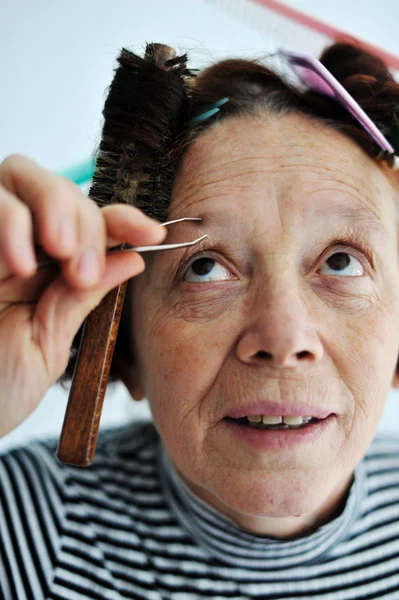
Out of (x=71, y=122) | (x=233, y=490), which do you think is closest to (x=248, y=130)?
(x=233, y=490)

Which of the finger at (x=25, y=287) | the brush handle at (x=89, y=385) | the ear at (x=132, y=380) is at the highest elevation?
the finger at (x=25, y=287)

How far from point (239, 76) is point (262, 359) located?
2.26 feet

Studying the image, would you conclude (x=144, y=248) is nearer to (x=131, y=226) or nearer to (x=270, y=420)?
(x=131, y=226)

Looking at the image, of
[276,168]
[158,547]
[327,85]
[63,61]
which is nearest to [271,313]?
[276,168]

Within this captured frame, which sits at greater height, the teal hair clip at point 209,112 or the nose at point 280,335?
the teal hair clip at point 209,112

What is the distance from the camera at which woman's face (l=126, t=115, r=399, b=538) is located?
1126 millimetres

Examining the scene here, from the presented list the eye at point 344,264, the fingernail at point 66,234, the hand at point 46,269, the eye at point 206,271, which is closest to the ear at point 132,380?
the eye at point 206,271

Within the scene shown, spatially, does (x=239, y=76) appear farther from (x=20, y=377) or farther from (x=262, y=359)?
(x=20, y=377)

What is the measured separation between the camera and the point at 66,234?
0.87 metres

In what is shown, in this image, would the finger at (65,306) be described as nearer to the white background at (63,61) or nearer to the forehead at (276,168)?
the forehead at (276,168)

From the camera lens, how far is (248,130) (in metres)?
1.27

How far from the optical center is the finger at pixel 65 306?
3.16 ft

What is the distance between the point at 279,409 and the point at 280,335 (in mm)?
150

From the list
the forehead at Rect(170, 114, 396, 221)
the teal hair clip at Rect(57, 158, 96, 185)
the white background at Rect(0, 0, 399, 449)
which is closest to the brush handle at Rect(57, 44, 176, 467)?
the forehead at Rect(170, 114, 396, 221)
